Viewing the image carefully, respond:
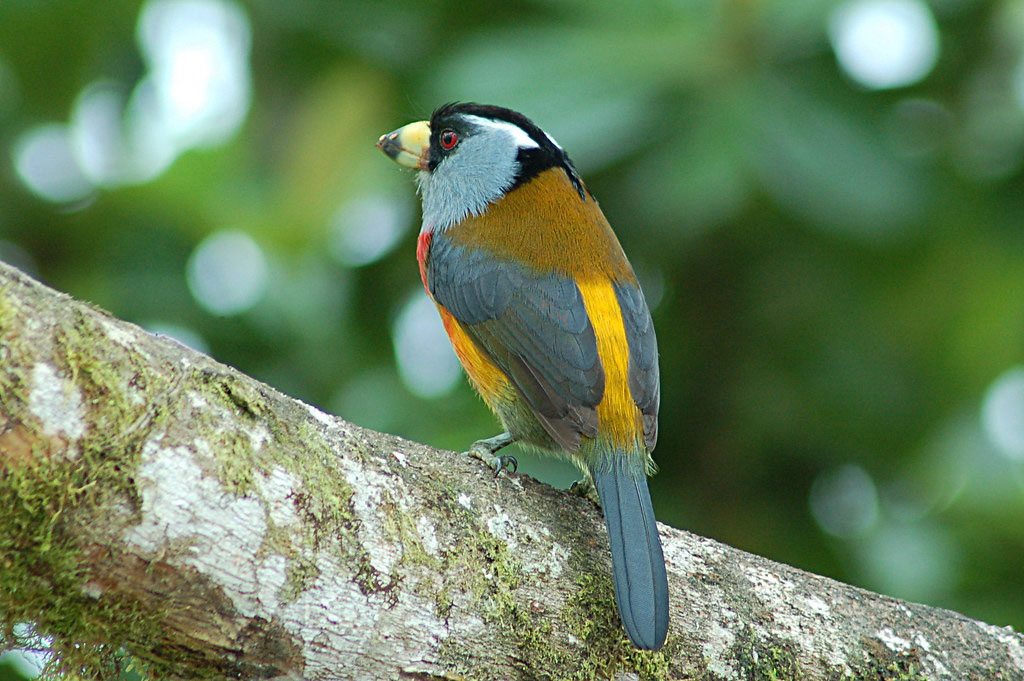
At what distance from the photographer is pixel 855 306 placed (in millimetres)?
4078

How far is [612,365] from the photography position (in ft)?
9.74

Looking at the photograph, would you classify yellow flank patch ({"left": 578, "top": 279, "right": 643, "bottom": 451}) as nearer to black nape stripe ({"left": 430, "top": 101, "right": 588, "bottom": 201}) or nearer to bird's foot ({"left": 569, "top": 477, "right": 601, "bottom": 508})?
bird's foot ({"left": 569, "top": 477, "right": 601, "bottom": 508})

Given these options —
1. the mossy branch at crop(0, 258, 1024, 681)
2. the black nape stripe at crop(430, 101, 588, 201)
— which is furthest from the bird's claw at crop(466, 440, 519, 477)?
the black nape stripe at crop(430, 101, 588, 201)

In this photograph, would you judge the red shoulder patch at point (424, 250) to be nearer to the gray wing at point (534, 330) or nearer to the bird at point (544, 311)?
the bird at point (544, 311)

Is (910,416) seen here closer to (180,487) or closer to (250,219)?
(250,219)

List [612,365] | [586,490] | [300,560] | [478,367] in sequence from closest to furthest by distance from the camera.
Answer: [300,560], [586,490], [612,365], [478,367]

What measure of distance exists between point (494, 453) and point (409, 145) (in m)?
1.42

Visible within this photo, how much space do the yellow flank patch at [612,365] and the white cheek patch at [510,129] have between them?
0.78 meters

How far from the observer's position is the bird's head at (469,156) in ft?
12.0

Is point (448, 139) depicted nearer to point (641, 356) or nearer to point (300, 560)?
point (641, 356)

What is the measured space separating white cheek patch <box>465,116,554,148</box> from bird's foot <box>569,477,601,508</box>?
4.38ft

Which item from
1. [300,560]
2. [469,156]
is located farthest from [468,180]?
[300,560]

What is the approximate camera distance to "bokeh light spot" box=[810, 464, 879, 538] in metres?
4.03

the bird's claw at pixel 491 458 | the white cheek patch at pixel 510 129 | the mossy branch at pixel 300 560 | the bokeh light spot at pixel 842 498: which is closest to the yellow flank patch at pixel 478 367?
the bird's claw at pixel 491 458
